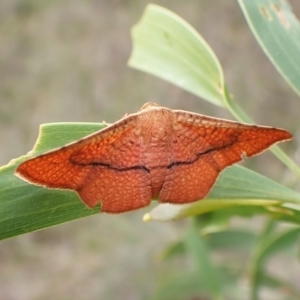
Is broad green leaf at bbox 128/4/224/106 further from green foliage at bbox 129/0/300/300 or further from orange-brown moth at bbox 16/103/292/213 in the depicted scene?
orange-brown moth at bbox 16/103/292/213

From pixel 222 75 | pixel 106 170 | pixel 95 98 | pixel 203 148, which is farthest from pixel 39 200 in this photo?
pixel 95 98

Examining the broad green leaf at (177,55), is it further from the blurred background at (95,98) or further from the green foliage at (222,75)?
the blurred background at (95,98)

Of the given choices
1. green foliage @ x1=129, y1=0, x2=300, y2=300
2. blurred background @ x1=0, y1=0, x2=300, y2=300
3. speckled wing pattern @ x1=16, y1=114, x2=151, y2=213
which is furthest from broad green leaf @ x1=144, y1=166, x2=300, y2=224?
blurred background @ x1=0, y1=0, x2=300, y2=300

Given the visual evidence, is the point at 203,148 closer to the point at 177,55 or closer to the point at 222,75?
the point at 222,75

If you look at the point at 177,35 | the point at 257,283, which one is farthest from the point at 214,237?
the point at 177,35

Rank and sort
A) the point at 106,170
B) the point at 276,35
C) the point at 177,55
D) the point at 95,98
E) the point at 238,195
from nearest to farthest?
1. the point at 106,170
2. the point at 238,195
3. the point at 276,35
4. the point at 177,55
5. the point at 95,98

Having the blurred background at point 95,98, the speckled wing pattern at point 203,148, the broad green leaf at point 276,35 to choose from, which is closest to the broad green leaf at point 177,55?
the broad green leaf at point 276,35
